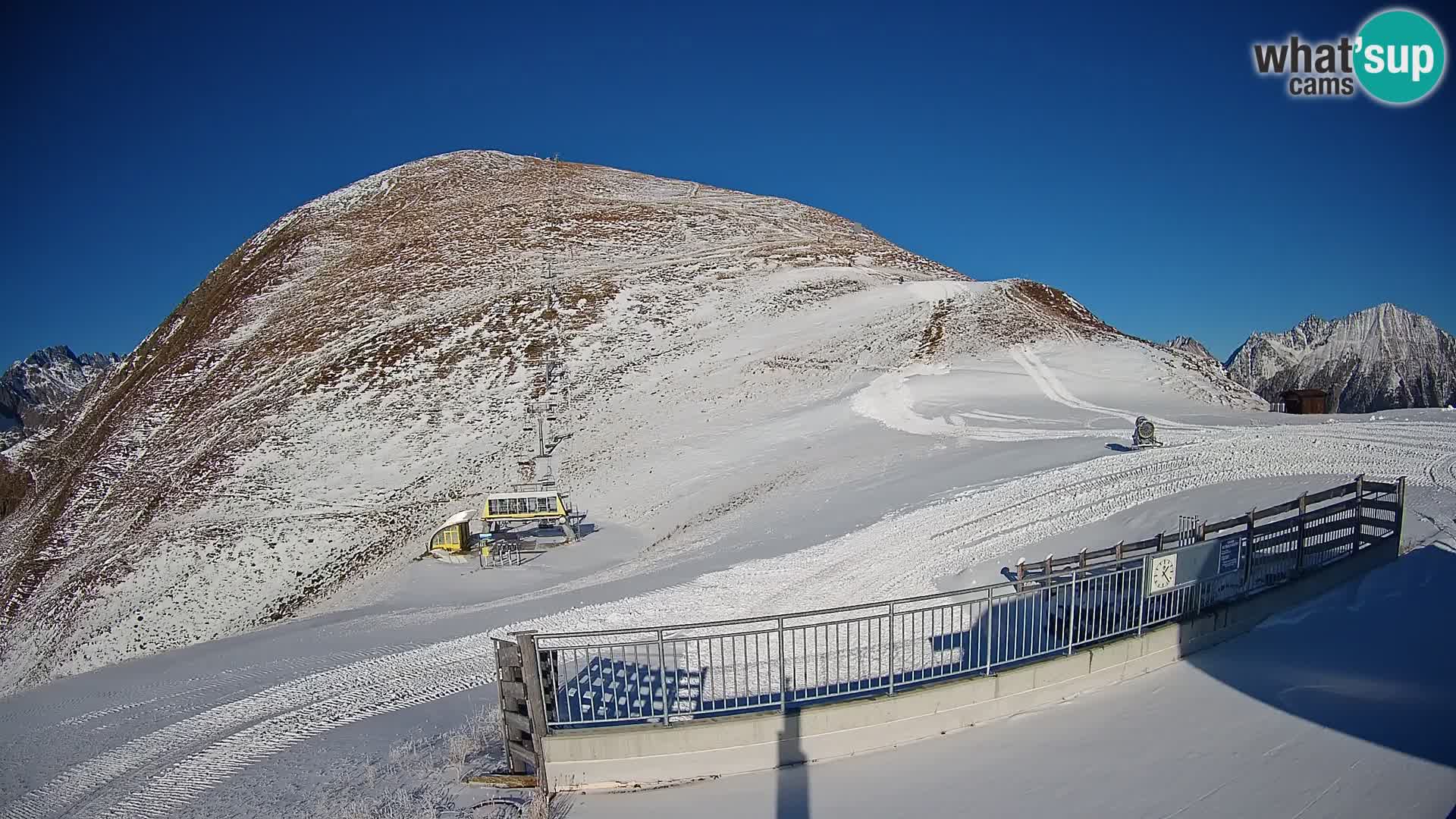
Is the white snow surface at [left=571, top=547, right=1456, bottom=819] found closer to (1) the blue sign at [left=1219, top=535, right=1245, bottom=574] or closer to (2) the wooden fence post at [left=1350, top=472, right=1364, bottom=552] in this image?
(1) the blue sign at [left=1219, top=535, right=1245, bottom=574]

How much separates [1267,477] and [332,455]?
3677cm

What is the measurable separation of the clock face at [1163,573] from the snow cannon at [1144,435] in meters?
16.8

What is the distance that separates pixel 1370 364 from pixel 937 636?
9042 inches

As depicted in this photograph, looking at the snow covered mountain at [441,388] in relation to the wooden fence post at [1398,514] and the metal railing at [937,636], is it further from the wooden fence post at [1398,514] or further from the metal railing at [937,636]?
the wooden fence post at [1398,514]

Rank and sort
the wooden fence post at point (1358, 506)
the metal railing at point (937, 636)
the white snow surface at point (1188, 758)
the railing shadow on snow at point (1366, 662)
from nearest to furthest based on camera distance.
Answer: the white snow surface at point (1188, 758)
the railing shadow on snow at point (1366, 662)
the metal railing at point (937, 636)
the wooden fence post at point (1358, 506)

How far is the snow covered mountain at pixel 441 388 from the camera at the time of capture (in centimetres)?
2823

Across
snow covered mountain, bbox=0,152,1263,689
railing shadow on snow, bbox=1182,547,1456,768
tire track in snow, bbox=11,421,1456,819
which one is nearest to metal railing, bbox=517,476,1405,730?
railing shadow on snow, bbox=1182,547,1456,768

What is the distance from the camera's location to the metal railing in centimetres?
781

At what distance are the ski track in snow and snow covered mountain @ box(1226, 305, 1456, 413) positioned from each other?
173 metres

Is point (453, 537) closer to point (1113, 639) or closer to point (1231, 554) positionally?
point (1113, 639)

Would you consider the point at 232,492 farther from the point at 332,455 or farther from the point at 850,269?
the point at 850,269

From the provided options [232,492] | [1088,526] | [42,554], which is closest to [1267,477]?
[1088,526]

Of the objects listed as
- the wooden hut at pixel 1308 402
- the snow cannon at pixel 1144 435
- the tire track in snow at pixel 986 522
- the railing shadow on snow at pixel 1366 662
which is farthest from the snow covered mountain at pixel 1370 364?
the railing shadow on snow at pixel 1366 662

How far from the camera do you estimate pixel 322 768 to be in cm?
989
